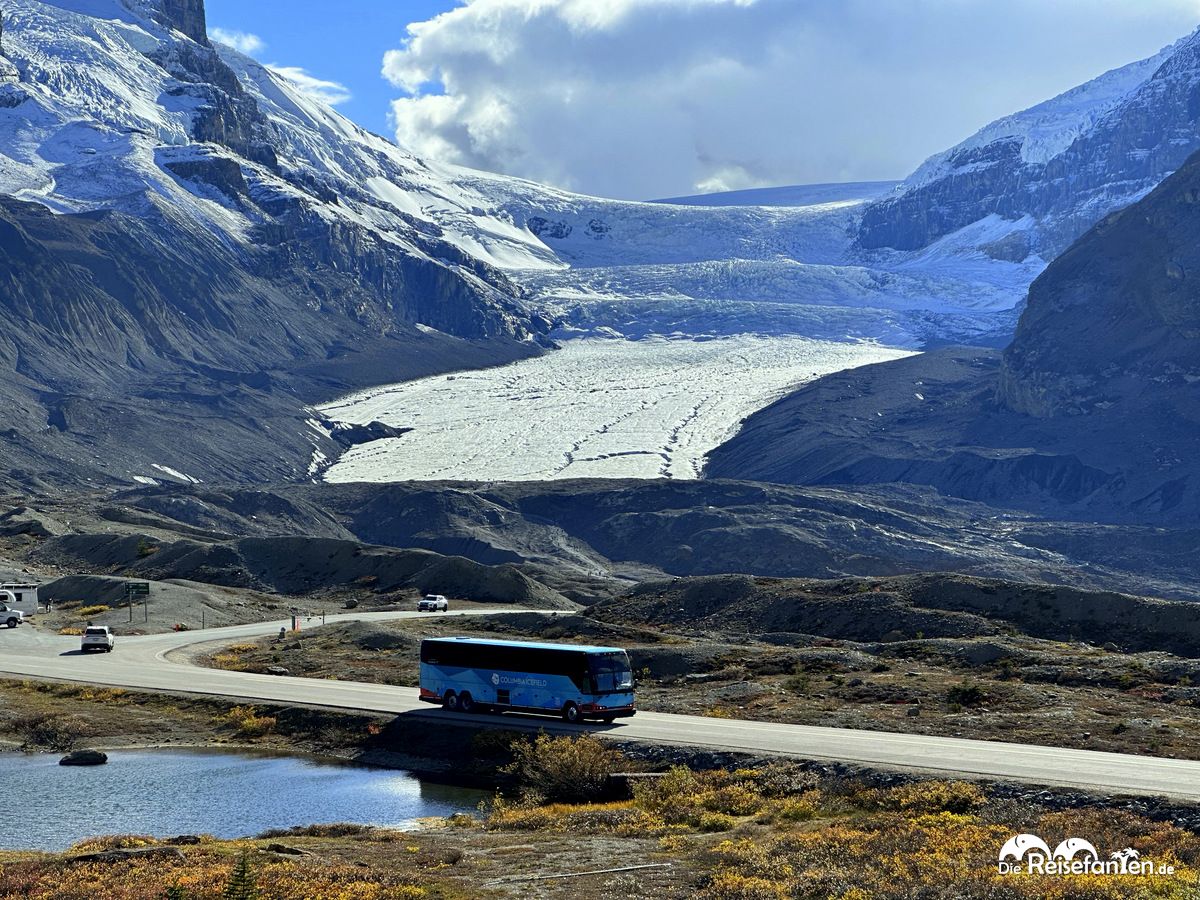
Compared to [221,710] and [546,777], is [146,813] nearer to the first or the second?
[546,777]

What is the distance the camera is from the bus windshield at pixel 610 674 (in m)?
49.8

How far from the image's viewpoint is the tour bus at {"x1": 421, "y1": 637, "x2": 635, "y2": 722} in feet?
164

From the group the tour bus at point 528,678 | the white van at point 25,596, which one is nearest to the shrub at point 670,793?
the tour bus at point 528,678

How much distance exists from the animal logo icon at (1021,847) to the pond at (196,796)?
17400 mm

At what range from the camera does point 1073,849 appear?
2936cm

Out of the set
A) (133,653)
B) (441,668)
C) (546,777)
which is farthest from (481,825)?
(133,653)

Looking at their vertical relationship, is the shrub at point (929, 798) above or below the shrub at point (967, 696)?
below

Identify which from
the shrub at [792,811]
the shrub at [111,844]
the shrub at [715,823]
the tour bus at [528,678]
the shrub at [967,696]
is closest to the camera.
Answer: the shrub at [111,844]

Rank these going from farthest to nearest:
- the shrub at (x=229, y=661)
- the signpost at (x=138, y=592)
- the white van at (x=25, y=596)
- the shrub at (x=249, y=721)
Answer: the white van at (x=25, y=596)
the signpost at (x=138, y=592)
the shrub at (x=229, y=661)
the shrub at (x=249, y=721)

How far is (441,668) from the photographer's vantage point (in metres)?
54.4

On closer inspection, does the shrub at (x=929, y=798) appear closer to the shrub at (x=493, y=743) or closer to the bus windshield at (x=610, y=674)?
the bus windshield at (x=610, y=674)

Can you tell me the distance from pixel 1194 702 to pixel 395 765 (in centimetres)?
2846

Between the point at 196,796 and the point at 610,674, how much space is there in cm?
1425

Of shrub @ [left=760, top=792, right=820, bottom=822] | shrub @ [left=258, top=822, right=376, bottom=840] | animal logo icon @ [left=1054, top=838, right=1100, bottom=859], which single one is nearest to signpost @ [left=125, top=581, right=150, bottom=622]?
shrub @ [left=258, top=822, right=376, bottom=840]
